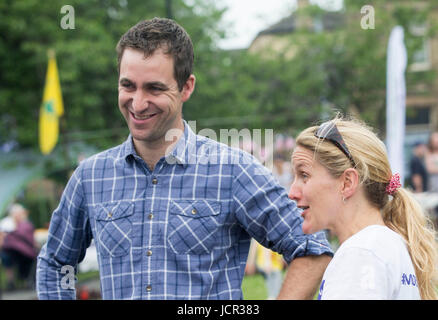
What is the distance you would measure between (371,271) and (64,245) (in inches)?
56.6

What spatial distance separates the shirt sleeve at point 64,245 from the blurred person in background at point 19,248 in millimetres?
9098

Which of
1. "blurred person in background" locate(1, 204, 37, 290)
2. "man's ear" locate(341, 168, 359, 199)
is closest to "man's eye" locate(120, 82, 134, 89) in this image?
"man's ear" locate(341, 168, 359, 199)

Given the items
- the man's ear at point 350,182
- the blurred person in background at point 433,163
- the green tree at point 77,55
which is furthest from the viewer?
the green tree at point 77,55

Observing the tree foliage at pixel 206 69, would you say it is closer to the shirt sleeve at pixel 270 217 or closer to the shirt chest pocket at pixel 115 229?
the shirt chest pocket at pixel 115 229

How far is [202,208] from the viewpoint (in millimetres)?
2375

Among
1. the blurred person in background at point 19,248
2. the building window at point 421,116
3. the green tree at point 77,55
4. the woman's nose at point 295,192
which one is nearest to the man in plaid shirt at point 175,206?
the woman's nose at point 295,192

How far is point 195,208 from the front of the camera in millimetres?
2371

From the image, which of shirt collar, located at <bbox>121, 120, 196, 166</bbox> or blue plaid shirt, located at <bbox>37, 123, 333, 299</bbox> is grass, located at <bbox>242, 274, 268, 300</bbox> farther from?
shirt collar, located at <bbox>121, 120, 196, 166</bbox>

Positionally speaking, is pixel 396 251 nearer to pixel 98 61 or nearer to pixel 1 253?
pixel 1 253

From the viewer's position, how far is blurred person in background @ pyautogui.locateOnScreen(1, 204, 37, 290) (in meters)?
11.3

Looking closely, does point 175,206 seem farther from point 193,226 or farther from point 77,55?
point 77,55

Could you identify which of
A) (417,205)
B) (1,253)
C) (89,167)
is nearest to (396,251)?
(417,205)

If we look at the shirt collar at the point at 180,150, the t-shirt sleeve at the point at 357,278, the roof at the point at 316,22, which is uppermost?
the roof at the point at 316,22

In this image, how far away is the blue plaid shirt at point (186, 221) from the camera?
7.56ft
